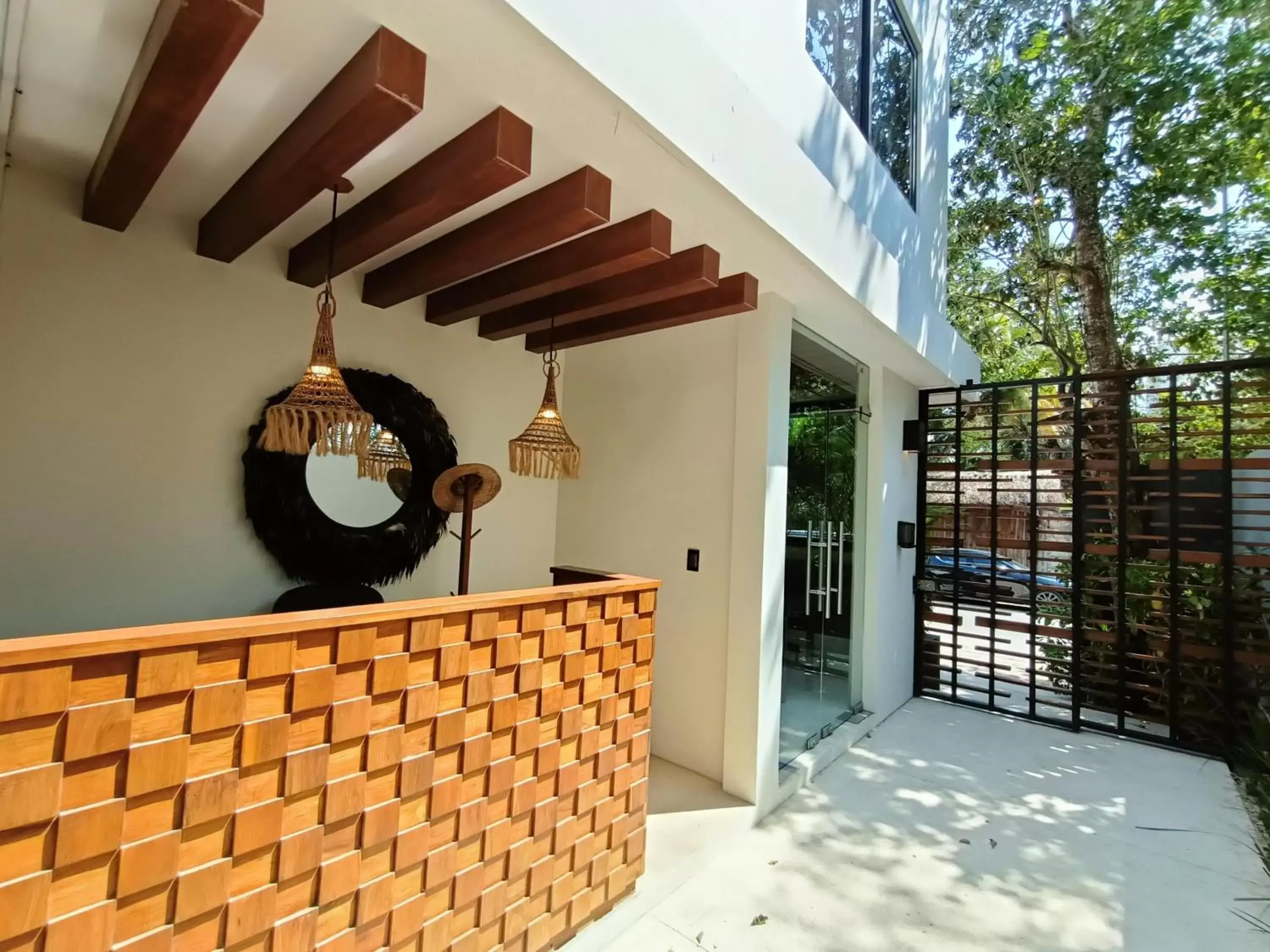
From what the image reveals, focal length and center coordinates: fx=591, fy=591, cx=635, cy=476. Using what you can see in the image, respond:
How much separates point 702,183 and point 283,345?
1877 millimetres

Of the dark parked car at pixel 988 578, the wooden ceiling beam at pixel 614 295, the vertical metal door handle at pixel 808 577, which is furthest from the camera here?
the dark parked car at pixel 988 578

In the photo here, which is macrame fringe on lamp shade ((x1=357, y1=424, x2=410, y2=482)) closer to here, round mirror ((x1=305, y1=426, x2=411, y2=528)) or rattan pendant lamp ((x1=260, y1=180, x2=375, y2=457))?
round mirror ((x1=305, y1=426, x2=411, y2=528))

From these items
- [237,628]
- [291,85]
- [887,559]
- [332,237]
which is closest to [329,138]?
[291,85]

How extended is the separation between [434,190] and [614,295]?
1.03 meters

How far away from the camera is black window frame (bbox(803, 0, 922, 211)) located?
10.7 feet

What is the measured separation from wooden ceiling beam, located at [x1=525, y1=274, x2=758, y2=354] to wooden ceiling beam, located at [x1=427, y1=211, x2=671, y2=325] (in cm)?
44

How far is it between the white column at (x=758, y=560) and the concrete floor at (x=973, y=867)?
26 centimetres

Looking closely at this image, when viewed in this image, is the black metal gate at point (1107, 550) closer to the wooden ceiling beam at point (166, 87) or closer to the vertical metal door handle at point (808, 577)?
the vertical metal door handle at point (808, 577)

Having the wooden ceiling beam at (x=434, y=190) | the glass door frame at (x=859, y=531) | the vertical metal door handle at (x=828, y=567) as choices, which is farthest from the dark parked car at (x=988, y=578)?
the wooden ceiling beam at (x=434, y=190)

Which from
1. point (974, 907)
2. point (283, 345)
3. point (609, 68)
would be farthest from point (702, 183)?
point (974, 907)

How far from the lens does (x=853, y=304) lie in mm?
2781

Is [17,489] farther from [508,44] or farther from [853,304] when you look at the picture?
[853,304]

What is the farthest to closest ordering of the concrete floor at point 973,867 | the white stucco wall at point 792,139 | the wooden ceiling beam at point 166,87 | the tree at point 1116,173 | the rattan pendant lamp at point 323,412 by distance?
the tree at point 1116,173
the concrete floor at point 973,867
the rattan pendant lamp at point 323,412
the white stucco wall at point 792,139
the wooden ceiling beam at point 166,87

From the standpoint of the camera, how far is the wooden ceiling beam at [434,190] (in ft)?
4.92
